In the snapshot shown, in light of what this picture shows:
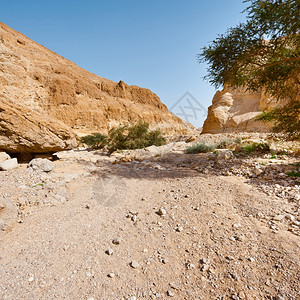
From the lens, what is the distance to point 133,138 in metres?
11.9

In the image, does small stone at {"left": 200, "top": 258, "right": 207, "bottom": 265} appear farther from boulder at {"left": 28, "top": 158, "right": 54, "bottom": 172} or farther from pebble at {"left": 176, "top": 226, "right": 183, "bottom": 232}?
boulder at {"left": 28, "top": 158, "right": 54, "bottom": 172}

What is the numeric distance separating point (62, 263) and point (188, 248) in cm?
133

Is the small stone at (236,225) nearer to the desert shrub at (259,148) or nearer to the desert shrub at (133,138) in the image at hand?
the desert shrub at (259,148)

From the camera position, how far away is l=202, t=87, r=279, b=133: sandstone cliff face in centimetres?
1518

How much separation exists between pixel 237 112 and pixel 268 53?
41.0ft

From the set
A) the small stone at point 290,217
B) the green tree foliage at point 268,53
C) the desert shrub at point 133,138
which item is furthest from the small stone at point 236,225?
the desert shrub at point 133,138

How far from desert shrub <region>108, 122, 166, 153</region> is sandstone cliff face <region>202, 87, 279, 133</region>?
789 centimetres

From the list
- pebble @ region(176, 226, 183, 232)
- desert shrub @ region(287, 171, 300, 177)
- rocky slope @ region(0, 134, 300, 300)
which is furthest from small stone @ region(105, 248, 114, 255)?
desert shrub @ region(287, 171, 300, 177)

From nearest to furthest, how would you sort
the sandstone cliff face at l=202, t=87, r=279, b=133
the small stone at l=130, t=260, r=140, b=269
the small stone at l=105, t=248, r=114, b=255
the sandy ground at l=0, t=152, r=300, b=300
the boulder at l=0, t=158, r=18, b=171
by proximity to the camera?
1. the sandy ground at l=0, t=152, r=300, b=300
2. the small stone at l=130, t=260, r=140, b=269
3. the small stone at l=105, t=248, r=114, b=255
4. the boulder at l=0, t=158, r=18, b=171
5. the sandstone cliff face at l=202, t=87, r=279, b=133

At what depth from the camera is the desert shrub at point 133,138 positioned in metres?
11.2

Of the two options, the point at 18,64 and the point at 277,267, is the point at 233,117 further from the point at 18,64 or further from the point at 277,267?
the point at 18,64

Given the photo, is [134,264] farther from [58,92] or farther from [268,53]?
[58,92]

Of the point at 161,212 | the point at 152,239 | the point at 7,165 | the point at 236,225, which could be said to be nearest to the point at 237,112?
the point at 236,225

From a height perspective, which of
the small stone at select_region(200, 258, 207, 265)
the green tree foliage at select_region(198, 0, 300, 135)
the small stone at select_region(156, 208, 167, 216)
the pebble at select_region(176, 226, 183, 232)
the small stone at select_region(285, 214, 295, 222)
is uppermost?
the green tree foliage at select_region(198, 0, 300, 135)
